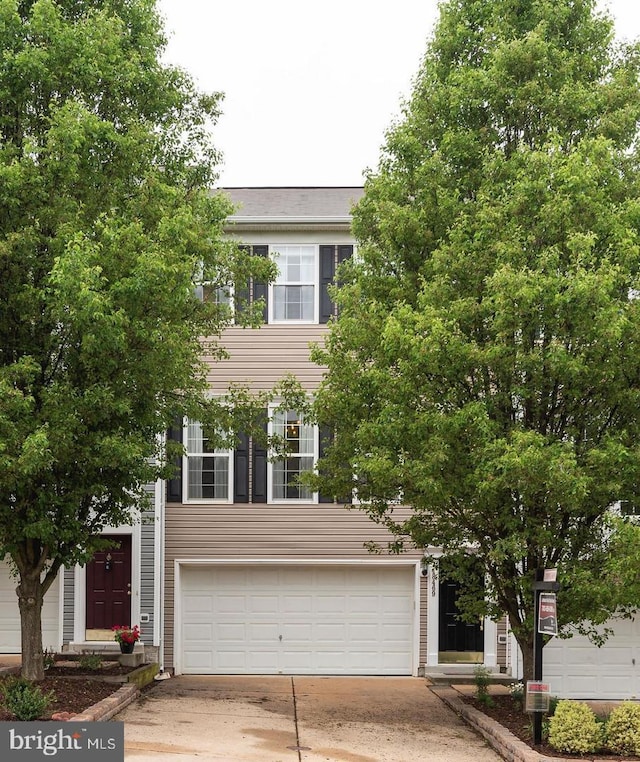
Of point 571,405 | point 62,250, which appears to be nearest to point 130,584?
point 62,250

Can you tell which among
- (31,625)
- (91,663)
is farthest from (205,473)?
(31,625)

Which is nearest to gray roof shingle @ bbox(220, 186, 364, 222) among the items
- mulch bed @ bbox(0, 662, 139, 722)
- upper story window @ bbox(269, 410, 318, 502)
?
upper story window @ bbox(269, 410, 318, 502)

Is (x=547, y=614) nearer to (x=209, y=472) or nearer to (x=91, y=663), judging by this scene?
(x=91, y=663)

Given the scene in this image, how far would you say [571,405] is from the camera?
39.3 feet

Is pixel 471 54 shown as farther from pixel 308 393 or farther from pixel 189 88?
pixel 308 393

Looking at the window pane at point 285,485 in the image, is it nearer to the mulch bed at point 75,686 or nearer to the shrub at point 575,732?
the mulch bed at point 75,686

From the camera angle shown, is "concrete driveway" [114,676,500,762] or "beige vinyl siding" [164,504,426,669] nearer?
Result: "concrete driveway" [114,676,500,762]

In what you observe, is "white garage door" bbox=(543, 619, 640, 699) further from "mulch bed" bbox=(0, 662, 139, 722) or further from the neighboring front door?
"mulch bed" bbox=(0, 662, 139, 722)

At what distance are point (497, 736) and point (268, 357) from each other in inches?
342

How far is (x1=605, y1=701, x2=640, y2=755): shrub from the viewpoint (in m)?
10.5

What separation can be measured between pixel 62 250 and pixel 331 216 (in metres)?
7.47

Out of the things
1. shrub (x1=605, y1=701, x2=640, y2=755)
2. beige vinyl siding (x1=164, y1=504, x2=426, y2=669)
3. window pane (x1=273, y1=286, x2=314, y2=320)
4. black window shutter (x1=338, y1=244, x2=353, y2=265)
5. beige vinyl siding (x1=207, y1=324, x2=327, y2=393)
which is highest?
black window shutter (x1=338, y1=244, x2=353, y2=265)

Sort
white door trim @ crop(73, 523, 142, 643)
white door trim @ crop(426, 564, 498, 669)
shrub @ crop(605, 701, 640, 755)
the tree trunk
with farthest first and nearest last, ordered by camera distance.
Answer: white door trim @ crop(426, 564, 498, 669), white door trim @ crop(73, 523, 142, 643), the tree trunk, shrub @ crop(605, 701, 640, 755)

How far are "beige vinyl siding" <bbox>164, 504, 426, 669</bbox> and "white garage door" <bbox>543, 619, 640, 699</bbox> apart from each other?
3181 mm
